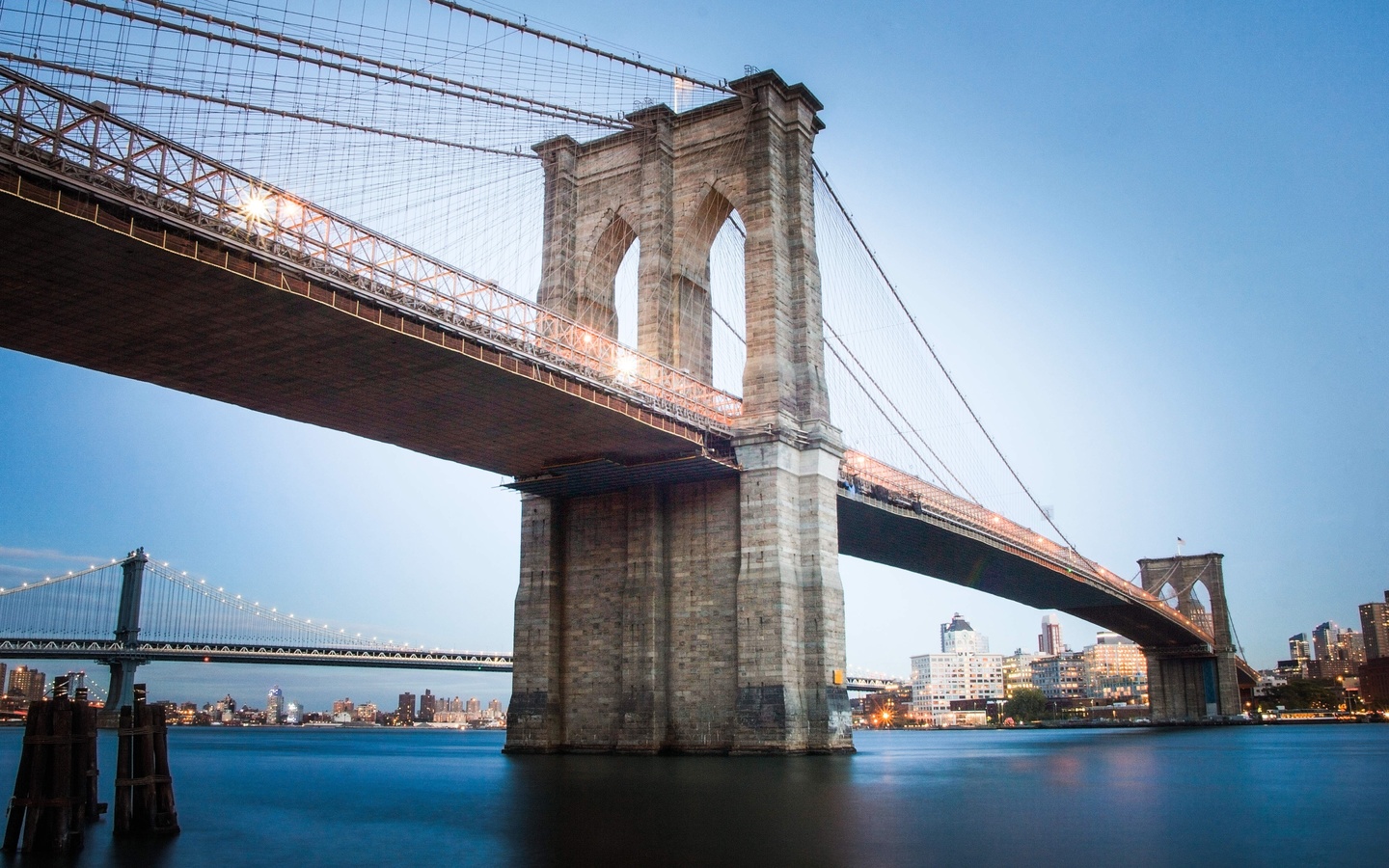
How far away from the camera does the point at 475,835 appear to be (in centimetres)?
1738

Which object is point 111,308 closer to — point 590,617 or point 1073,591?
point 590,617

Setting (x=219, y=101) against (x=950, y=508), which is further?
(x=950, y=508)

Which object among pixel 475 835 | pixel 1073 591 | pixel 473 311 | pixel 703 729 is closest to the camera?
pixel 475 835

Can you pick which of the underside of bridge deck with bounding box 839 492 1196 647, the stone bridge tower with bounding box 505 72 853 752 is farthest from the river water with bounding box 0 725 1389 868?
the underside of bridge deck with bounding box 839 492 1196 647

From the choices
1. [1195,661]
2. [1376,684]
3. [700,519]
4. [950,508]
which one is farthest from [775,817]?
[1376,684]

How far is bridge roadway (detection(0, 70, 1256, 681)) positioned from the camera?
893 inches

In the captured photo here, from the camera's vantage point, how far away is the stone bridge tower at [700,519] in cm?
3844

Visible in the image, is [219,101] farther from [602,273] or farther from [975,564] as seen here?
[975,564]

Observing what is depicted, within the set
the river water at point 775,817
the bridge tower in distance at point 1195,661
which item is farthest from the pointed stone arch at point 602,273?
the bridge tower in distance at point 1195,661

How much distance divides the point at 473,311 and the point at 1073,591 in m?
57.9

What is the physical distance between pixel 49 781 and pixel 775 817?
10813mm

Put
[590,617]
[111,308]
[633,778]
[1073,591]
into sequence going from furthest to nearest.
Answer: [1073,591] → [590,617] → [633,778] → [111,308]

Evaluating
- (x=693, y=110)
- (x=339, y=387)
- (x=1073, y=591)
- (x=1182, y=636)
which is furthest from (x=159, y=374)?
(x=1182, y=636)

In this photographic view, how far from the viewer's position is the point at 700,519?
1612 inches
